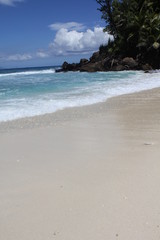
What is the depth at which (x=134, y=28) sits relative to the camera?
35625 millimetres

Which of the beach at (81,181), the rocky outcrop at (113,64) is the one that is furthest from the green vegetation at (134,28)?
the beach at (81,181)

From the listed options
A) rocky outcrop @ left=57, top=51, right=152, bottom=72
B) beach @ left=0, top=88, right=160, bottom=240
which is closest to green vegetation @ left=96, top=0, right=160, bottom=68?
rocky outcrop @ left=57, top=51, right=152, bottom=72

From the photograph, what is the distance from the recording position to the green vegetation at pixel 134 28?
3353 cm

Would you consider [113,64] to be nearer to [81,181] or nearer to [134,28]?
[134,28]

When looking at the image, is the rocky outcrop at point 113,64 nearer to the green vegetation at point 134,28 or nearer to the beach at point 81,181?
the green vegetation at point 134,28

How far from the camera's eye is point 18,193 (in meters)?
2.96

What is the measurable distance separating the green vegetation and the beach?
99.1 feet

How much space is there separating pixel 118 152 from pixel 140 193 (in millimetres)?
1409

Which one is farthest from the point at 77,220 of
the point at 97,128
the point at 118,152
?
the point at 97,128

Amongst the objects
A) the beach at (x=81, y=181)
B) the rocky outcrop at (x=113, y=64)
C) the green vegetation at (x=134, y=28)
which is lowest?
the beach at (x=81, y=181)

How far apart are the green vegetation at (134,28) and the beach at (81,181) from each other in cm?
3021

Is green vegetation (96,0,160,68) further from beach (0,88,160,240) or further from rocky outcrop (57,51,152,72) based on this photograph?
beach (0,88,160,240)

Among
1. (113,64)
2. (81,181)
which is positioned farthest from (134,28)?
(81,181)

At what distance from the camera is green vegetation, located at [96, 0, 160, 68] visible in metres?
33.5
